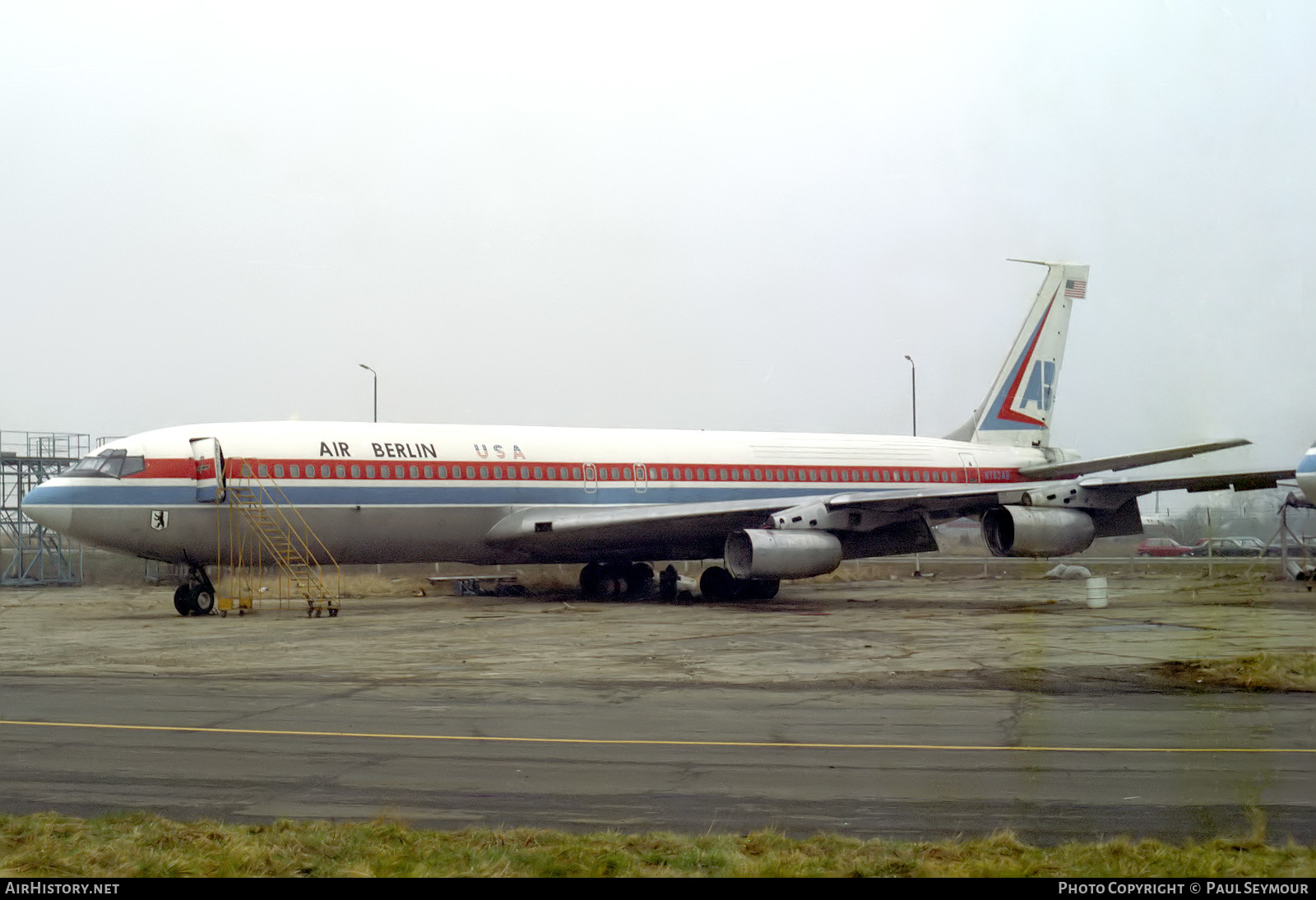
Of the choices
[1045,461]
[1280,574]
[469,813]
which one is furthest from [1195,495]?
[469,813]

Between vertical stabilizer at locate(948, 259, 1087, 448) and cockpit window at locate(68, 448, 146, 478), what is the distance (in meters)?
21.4

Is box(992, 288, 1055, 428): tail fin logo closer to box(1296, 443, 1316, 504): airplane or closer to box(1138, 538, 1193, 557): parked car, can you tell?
box(1138, 538, 1193, 557): parked car

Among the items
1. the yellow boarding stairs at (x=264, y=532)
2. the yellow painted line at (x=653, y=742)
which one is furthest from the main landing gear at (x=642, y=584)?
the yellow painted line at (x=653, y=742)

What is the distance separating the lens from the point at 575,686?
1212 cm

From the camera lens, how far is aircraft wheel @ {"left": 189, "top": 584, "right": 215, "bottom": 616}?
22.2 meters

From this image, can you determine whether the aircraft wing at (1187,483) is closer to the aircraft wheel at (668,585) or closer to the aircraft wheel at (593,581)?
the aircraft wheel at (668,585)

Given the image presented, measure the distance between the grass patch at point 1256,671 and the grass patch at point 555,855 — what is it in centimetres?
687

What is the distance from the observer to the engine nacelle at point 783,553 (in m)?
23.5

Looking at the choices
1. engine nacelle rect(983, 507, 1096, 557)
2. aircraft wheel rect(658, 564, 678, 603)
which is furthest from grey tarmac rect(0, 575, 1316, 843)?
aircraft wheel rect(658, 564, 678, 603)

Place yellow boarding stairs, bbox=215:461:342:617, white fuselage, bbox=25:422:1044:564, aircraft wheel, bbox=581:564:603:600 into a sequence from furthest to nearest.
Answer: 1. aircraft wheel, bbox=581:564:603:600
2. yellow boarding stairs, bbox=215:461:342:617
3. white fuselage, bbox=25:422:1044:564

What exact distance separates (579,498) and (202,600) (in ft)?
26.1

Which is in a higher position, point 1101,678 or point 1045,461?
point 1045,461
